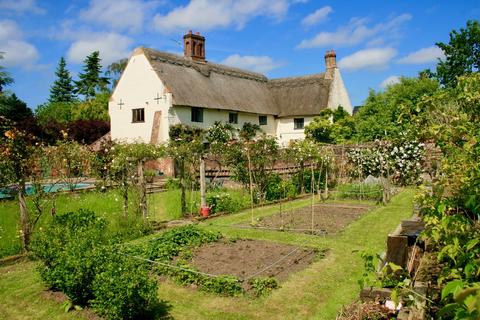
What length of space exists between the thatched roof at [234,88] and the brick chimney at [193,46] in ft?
2.29

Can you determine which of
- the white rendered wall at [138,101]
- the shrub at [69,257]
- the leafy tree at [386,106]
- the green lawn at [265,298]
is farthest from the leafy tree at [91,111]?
the shrub at [69,257]

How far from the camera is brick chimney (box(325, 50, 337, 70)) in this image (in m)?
35.2

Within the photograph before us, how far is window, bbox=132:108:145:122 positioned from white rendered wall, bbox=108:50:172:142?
246 millimetres

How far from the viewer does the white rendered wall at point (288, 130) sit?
34.1 m

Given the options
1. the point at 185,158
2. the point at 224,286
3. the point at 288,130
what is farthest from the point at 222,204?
the point at 288,130

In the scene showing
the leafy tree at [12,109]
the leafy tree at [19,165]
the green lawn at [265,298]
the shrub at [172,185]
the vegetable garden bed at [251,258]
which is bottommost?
the green lawn at [265,298]

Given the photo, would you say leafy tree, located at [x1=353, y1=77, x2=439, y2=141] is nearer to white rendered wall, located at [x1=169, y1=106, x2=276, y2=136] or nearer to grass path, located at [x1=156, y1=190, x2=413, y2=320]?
white rendered wall, located at [x1=169, y1=106, x2=276, y2=136]

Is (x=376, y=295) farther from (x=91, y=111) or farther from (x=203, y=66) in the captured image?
(x=91, y=111)

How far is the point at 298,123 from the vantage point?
34.5 m

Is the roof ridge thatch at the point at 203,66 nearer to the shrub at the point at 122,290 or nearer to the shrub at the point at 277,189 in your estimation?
the shrub at the point at 277,189

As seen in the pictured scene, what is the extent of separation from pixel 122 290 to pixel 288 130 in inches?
1208

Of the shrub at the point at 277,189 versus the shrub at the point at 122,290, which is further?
the shrub at the point at 277,189

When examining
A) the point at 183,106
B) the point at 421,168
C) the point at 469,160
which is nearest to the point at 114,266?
the point at 469,160

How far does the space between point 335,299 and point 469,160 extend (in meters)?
3.00
